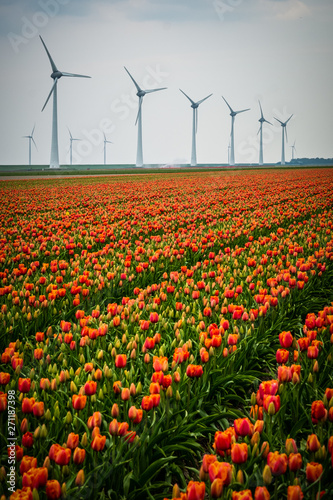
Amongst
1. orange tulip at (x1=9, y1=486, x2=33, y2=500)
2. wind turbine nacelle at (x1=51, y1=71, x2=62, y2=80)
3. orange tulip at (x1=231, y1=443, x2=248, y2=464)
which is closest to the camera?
orange tulip at (x1=9, y1=486, x2=33, y2=500)

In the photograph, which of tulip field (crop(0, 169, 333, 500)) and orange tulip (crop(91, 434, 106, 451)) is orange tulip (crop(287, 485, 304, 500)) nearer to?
tulip field (crop(0, 169, 333, 500))

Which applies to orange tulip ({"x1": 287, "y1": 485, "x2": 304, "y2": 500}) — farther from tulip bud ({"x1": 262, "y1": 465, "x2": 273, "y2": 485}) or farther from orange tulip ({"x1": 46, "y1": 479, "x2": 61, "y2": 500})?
orange tulip ({"x1": 46, "y1": 479, "x2": 61, "y2": 500})

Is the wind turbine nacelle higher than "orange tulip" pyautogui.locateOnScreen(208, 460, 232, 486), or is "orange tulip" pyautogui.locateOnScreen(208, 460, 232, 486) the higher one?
the wind turbine nacelle

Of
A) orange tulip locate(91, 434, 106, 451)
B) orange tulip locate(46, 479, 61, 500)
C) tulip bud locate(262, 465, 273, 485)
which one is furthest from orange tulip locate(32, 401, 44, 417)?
tulip bud locate(262, 465, 273, 485)

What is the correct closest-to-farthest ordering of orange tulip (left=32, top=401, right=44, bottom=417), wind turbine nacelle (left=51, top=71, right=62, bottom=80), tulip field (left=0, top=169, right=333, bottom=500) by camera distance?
tulip field (left=0, top=169, right=333, bottom=500), orange tulip (left=32, top=401, right=44, bottom=417), wind turbine nacelle (left=51, top=71, right=62, bottom=80)

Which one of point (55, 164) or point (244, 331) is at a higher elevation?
point (55, 164)

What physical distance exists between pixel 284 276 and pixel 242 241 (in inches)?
147

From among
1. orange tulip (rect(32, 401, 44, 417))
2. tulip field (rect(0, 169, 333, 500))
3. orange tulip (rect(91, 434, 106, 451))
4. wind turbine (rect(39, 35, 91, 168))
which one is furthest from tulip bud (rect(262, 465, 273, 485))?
wind turbine (rect(39, 35, 91, 168))

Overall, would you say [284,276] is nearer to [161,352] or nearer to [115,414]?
[161,352]

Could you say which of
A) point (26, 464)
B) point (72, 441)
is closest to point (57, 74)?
point (72, 441)

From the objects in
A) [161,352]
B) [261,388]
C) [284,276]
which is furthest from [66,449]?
[284,276]

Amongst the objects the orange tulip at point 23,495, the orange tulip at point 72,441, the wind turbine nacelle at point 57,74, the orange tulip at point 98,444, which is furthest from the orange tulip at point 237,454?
the wind turbine nacelle at point 57,74

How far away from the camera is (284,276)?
4785 millimetres

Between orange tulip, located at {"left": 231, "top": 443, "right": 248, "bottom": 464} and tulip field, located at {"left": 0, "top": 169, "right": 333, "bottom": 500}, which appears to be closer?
orange tulip, located at {"left": 231, "top": 443, "right": 248, "bottom": 464}
